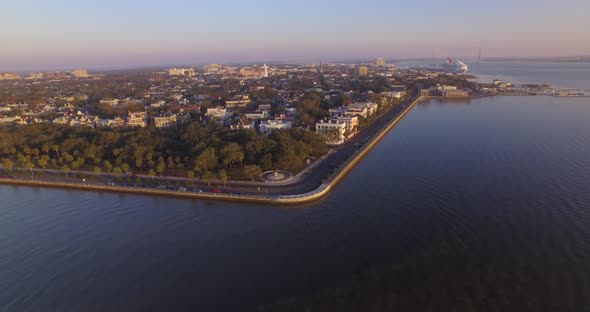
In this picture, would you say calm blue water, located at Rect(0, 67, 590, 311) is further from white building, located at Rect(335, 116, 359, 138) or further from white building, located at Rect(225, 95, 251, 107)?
white building, located at Rect(225, 95, 251, 107)

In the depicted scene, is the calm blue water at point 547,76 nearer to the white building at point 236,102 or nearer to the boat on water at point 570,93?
the boat on water at point 570,93

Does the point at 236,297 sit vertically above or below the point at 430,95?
below

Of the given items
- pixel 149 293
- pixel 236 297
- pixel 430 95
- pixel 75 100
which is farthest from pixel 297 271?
pixel 430 95

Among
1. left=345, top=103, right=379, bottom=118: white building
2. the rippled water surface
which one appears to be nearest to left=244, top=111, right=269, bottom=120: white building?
left=345, top=103, right=379, bottom=118: white building

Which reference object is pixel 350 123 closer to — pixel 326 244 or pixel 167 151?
pixel 167 151

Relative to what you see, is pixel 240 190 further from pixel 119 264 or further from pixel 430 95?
pixel 430 95

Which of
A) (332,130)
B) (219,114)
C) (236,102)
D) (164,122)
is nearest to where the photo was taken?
(332,130)

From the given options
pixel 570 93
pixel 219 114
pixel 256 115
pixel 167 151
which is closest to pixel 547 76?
pixel 570 93
